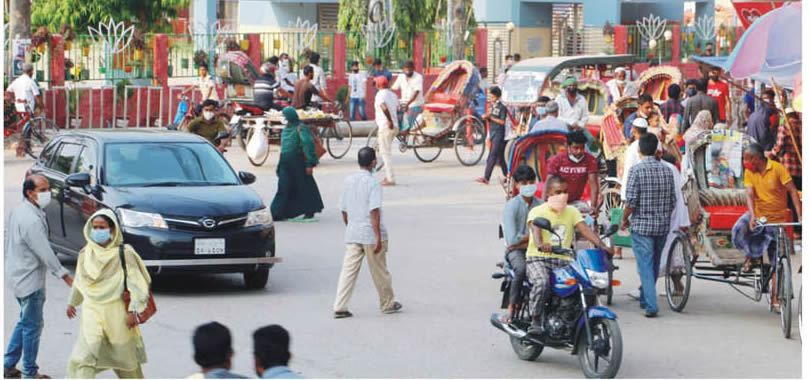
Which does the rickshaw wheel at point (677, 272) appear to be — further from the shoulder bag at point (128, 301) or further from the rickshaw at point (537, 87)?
the rickshaw at point (537, 87)

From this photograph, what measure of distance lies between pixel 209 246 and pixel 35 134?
13258mm

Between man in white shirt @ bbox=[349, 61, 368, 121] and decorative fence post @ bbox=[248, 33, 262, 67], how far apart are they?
9.90 feet

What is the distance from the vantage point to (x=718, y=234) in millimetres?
11477

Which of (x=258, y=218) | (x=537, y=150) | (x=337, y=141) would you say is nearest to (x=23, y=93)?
(x=337, y=141)

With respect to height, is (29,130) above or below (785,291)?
above

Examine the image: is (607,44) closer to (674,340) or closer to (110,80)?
(110,80)

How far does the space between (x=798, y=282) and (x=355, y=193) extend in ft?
15.2

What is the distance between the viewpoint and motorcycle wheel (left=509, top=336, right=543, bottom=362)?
366 inches

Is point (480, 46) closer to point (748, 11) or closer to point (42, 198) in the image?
point (748, 11)

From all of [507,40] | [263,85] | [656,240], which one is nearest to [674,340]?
[656,240]

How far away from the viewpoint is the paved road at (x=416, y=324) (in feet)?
30.3

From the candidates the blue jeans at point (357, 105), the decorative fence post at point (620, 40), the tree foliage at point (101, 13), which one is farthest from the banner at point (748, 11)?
the decorative fence post at point (620, 40)

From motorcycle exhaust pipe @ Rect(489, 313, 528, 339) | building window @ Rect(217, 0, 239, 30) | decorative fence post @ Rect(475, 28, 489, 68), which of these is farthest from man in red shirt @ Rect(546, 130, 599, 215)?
building window @ Rect(217, 0, 239, 30)

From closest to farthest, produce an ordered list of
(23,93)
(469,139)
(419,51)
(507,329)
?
(507,329), (469,139), (23,93), (419,51)
